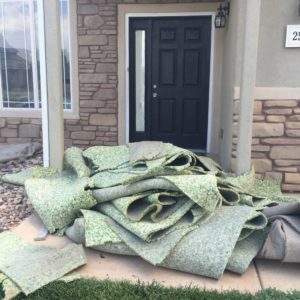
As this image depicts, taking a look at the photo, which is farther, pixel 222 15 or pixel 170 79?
pixel 170 79

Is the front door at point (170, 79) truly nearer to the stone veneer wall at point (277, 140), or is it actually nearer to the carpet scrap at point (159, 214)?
the stone veneer wall at point (277, 140)

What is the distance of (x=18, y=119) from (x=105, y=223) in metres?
4.16

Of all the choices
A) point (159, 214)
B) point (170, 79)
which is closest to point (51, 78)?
point (159, 214)

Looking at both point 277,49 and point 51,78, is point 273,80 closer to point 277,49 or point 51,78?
point 277,49

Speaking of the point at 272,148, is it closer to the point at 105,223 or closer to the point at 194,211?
the point at 194,211

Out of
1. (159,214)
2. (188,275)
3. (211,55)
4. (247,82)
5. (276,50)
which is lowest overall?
(188,275)

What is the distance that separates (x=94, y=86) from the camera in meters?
5.99

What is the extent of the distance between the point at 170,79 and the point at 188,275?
4.10 m

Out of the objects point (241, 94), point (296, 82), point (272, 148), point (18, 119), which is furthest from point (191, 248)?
point (18, 119)

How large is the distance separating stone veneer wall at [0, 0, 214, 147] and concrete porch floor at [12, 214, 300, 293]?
3679 millimetres

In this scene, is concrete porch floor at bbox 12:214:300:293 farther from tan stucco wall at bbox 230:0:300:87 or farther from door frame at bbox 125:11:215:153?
door frame at bbox 125:11:215:153

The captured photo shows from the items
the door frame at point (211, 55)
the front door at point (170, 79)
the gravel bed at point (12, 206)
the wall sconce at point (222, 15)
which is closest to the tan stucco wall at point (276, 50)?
the wall sconce at point (222, 15)

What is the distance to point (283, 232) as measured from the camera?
7.92 feet

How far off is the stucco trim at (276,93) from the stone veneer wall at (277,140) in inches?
1.7
